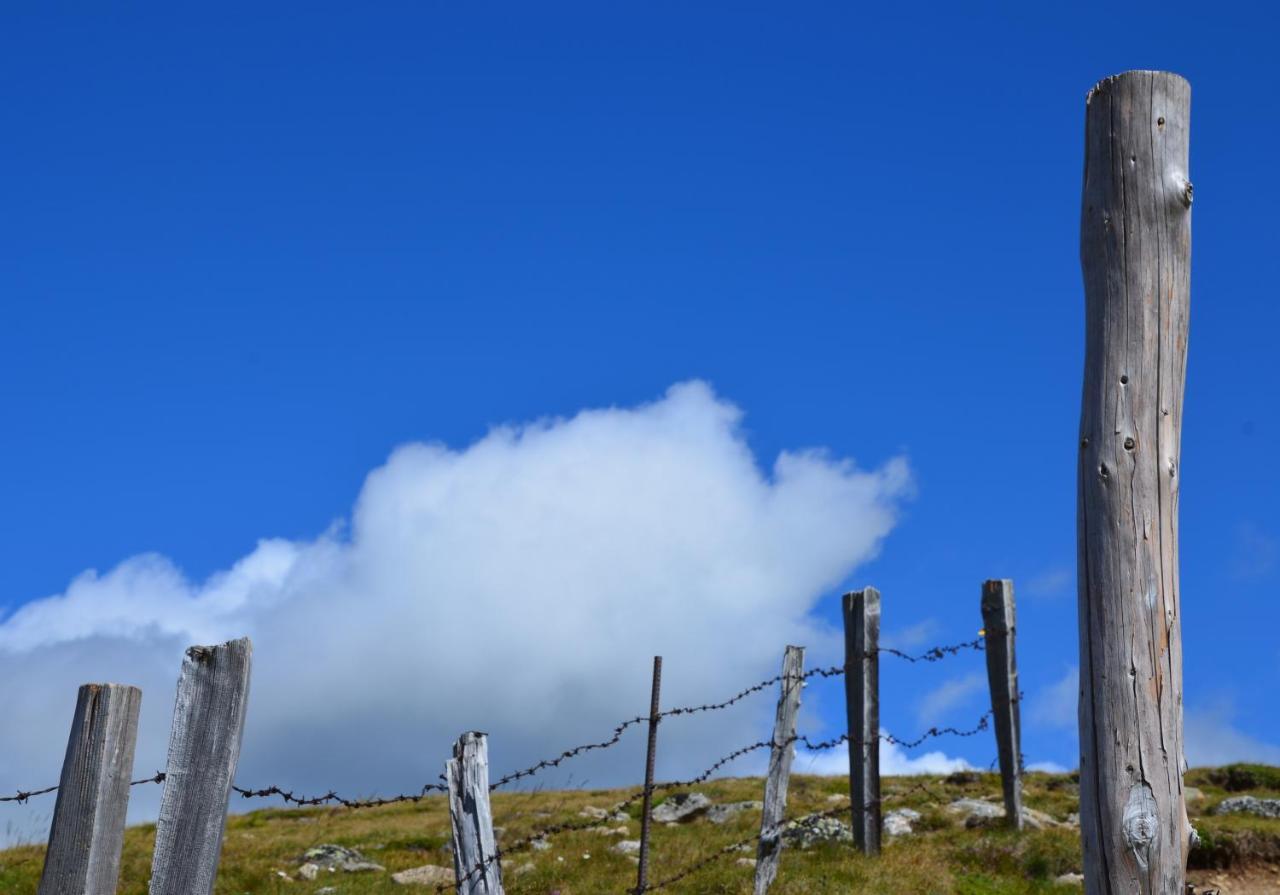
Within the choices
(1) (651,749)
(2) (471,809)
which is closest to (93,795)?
(2) (471,809)

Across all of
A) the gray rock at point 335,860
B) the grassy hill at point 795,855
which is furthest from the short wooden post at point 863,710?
the gray rock at point 335,860

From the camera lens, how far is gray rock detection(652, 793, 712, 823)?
19.8 meters

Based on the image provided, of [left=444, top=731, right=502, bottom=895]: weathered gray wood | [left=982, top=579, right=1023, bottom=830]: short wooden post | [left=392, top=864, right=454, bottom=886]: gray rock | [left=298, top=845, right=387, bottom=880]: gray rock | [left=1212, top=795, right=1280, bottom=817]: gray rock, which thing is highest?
[left=982, top=579, right=1023, bottom=830]: short wooden post

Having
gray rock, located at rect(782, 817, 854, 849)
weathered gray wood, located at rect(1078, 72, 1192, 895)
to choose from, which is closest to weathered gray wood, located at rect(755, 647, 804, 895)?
gray rock, located at rect(782, 817, 854, 849)

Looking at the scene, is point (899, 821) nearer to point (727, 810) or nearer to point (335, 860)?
point (727, 810)

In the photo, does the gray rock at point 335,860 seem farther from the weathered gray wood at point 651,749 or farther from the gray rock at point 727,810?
the weathered gray wood at point 651,749

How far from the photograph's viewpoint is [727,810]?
19.2 metres

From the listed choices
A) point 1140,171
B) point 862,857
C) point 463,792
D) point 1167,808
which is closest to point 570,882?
point 862,857

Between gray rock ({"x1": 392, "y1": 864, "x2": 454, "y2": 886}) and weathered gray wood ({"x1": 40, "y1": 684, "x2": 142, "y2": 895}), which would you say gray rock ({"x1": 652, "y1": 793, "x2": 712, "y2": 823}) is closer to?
gray rock ({"x1": 392, "y1": 864, "x2": 454, "y2": 886})

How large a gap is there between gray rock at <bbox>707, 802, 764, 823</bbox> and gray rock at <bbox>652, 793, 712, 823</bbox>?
0.31 meters

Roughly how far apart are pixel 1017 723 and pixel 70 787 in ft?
39.4

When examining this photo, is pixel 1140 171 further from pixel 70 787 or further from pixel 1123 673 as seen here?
pixel 70 787

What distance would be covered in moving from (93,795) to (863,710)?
29.5 ft

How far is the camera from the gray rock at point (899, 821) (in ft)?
52.8
